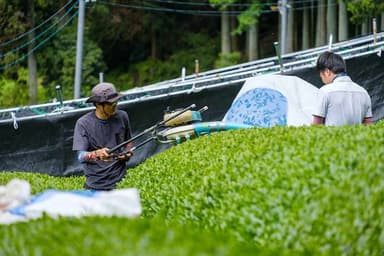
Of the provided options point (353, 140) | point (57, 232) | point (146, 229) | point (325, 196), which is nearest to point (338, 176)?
point (325, 196)

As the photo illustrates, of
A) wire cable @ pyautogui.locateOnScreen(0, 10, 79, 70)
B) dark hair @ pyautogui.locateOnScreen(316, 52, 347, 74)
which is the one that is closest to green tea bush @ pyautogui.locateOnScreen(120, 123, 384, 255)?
dark hair @ pyautogui.locateOnScreen(316, 52, 347, 74)

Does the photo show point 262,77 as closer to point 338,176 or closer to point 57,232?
point 338,176

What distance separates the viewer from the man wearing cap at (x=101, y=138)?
22.8 feet

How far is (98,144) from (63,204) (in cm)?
290

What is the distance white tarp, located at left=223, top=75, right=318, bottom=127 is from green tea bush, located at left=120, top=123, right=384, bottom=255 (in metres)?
3.31

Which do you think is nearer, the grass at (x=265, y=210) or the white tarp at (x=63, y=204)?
the grass at (x=265, y=210)

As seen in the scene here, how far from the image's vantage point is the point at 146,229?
356cm

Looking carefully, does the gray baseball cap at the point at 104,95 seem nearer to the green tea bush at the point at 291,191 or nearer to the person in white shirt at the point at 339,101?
the green tea bush at the point at 291,191

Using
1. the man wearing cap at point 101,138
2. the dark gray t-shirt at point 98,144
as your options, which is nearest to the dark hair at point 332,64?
the man wearing cap at point 101,138

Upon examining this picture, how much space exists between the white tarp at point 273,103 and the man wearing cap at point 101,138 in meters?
2.37

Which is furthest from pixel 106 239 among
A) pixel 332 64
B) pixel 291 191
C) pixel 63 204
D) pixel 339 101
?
pixel 332 64

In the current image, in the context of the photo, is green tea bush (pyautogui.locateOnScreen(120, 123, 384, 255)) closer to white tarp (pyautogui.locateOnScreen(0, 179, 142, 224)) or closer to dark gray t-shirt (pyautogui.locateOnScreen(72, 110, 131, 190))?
white tarp (pyautogui.locateOnScreen(0, 179, 142, 224))

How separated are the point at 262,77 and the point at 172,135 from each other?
5.36 ft

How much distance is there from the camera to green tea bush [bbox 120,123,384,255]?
3.83 m
